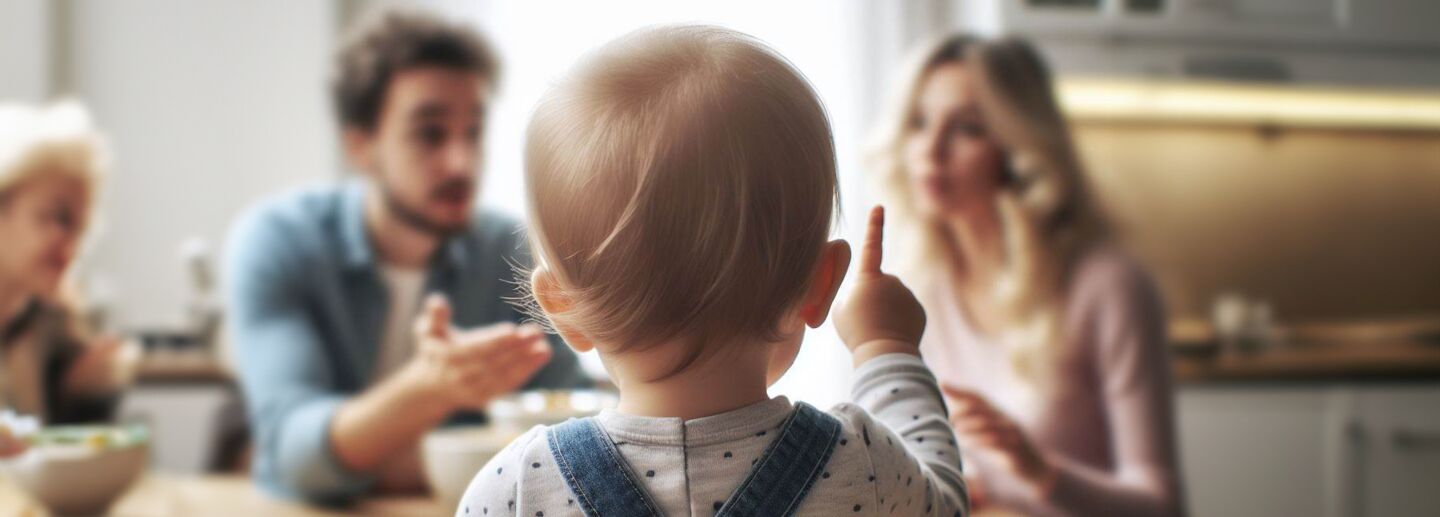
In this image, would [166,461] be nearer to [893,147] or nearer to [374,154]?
[374,154]

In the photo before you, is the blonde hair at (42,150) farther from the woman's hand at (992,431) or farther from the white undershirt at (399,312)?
the woman's hand at (992,431)

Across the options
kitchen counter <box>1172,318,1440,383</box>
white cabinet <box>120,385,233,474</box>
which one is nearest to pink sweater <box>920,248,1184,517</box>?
kitchen counter <box>1172,318,1440,383</box>

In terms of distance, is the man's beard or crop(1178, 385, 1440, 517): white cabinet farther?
crop(1178, 385, 1440, 517): white cabinet

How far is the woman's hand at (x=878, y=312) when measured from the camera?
0.59 meters

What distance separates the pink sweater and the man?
0.58 meters

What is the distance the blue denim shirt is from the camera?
147cm

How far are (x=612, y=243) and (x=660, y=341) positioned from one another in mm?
53

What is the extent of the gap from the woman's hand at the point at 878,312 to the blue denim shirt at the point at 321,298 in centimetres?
87

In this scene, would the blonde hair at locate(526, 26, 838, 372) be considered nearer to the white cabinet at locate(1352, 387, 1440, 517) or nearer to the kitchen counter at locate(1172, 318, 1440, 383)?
the kitchen counter at locate(1172, 318, 1440, 383)

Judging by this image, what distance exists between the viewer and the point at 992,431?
3.03ft

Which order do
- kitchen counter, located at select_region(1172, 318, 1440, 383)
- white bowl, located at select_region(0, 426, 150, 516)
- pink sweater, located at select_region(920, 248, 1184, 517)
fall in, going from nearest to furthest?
white bowl, located at select_region(0, 426, 150, 516) → pink sweater, located at select_region(920, 248, 1184, 517) → kitchen counter, located at select_region(1172, 318, 1440, 383)

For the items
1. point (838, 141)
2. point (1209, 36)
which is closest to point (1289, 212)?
point (1209, 36)

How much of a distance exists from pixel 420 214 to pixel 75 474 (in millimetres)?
725

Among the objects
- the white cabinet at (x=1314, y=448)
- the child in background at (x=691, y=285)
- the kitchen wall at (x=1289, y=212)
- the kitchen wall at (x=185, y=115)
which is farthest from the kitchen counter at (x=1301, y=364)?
the kitchen wall at (x=185, y=115)
